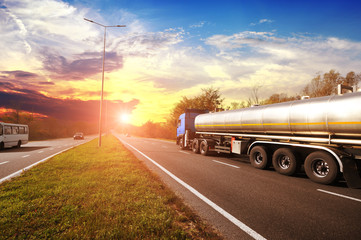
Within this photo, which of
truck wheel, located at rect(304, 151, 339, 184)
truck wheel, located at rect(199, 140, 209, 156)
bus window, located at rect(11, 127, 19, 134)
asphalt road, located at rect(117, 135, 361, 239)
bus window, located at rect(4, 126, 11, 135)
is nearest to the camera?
asphalt road, located at rect(117, 135, 361, 239)

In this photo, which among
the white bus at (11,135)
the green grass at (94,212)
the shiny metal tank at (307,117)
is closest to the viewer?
the green grass at (94,212)

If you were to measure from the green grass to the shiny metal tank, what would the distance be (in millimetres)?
5700

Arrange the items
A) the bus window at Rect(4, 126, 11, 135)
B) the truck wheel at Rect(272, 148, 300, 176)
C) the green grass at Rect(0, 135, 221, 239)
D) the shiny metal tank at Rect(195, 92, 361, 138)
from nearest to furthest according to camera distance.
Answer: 1. the green grass at Rect(0, 135, 221, 239)
2. the shiny metal tank at Rect(195, 92, 361, 138)
3. the truck wheel at Rect(272, 148, 300, 176)
4. the bus window at Rect(4, 126, 11, 135)

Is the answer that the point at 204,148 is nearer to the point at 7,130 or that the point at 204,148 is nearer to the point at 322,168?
the point at 322,168

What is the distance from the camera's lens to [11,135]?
60.8 feet

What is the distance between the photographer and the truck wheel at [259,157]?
29.5 ft

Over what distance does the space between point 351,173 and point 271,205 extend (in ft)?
11.4

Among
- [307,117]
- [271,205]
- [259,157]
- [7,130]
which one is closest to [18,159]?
[7,130]

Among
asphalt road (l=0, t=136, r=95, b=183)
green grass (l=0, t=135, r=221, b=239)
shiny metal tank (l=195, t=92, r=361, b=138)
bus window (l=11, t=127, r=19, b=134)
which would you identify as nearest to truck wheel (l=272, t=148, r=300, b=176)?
shiny metal tank (l=195, t=92, r=361, b=138)

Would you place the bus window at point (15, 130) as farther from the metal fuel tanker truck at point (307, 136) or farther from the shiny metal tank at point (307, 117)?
the shiny metal tank at point (307, 117)

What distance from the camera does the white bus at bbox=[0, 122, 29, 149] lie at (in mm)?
17188

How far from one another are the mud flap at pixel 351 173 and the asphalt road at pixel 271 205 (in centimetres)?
20

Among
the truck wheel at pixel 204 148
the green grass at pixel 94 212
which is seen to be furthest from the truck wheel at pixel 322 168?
the truck wheel at pixel 204 148

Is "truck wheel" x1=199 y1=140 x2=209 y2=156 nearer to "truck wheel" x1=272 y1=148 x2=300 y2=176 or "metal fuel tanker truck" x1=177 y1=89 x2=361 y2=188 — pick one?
"metal fuel tanker truck" x1=177 y1=89 x2=361 y2=188
